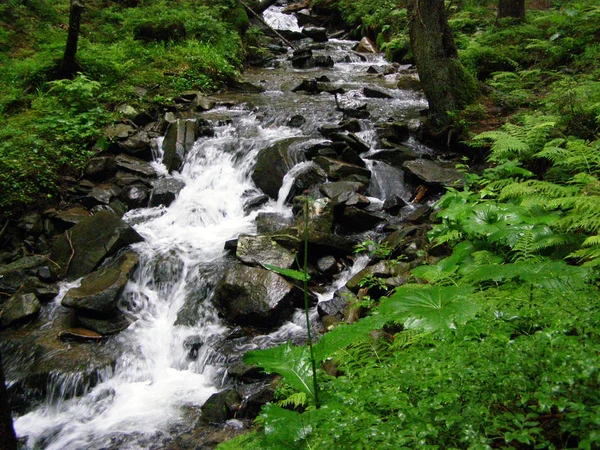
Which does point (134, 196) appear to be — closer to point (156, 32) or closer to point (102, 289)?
point (102, 289)

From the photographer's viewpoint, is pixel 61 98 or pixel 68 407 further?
pixel 61 98

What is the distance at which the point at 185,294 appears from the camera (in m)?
6.80

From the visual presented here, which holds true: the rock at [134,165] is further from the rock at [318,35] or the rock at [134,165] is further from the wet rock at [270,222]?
the rock at [318,35]

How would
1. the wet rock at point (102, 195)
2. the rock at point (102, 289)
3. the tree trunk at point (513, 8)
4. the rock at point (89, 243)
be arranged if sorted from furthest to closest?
the tree trunk at point (513, 8) < the wet rock at point (102, 195) < the rock at point (89, 243) < the rock at point (102, 289)

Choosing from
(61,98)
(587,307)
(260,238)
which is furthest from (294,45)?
(587,307)

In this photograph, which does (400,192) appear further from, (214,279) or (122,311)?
(122,311)

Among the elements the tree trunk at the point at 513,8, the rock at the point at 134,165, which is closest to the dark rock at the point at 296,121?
the rock at the point at 134,165

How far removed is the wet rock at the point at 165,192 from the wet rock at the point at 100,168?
99 cm

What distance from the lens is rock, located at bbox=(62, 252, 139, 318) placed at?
621 cm

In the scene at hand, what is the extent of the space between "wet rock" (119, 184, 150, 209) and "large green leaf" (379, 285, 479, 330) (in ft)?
24.4

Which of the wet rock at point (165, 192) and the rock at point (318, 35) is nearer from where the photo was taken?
the wet rock at point (165, 192)

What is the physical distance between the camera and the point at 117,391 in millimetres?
5449

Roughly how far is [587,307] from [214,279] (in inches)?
214

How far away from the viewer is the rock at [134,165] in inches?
367
